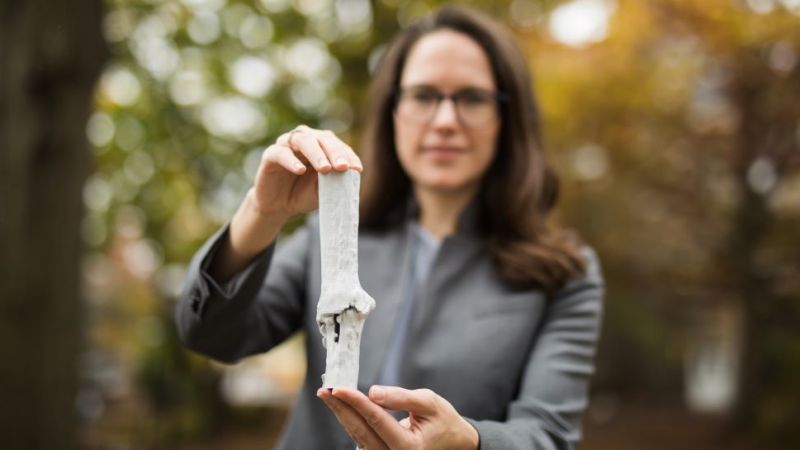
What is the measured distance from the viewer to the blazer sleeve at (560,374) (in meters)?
1.78

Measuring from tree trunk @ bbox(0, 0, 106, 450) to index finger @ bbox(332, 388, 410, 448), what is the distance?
4.03 metres

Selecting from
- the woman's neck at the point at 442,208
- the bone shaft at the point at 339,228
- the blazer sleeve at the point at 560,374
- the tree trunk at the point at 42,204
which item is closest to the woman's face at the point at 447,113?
the woman's neck at the point at 442,208

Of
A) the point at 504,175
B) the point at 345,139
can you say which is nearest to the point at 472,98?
the point at 504,175

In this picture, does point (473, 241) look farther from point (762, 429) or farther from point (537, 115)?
point (762, 429)

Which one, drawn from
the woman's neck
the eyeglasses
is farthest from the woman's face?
the woman's neck

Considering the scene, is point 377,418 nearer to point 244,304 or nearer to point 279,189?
point 279,189

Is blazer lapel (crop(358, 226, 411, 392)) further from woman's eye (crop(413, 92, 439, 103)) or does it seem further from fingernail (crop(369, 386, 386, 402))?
fingernail (crop(369, 386, 386, 402))

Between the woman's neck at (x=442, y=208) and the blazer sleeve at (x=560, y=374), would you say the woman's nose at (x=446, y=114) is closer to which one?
the woman's neck at (x=442, y=208)

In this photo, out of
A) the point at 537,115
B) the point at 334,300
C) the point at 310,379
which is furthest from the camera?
the point at 537,115

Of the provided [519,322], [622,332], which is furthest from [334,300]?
[622,332]

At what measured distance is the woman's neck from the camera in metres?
2.24

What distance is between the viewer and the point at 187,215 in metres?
8.95

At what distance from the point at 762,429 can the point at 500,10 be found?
18.6 ft

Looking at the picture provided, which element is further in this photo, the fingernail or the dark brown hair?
the dark brown hair
